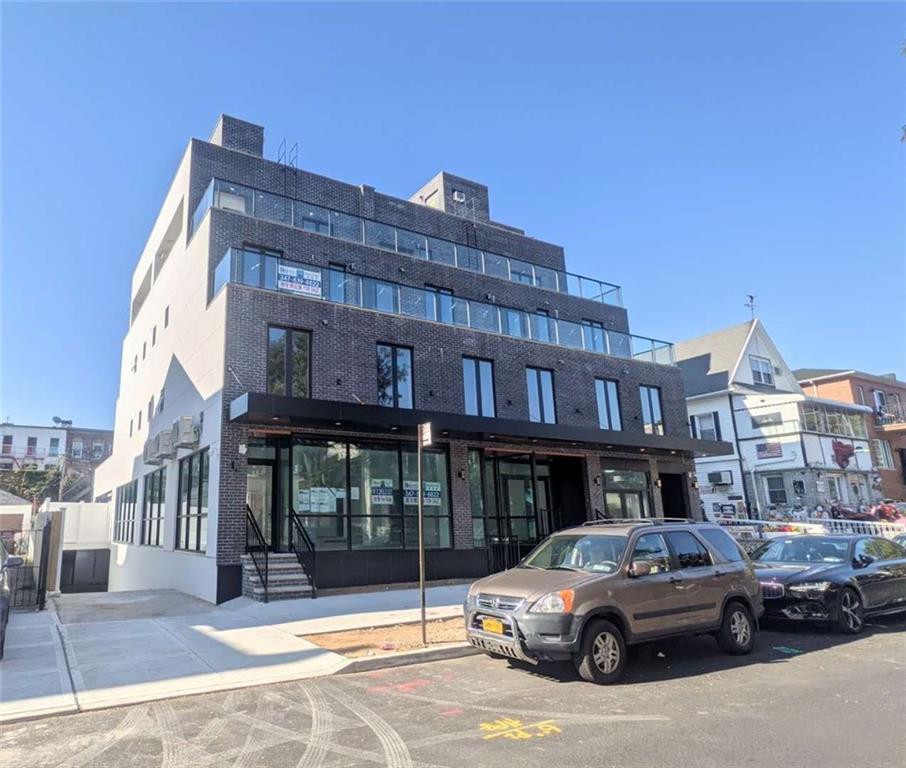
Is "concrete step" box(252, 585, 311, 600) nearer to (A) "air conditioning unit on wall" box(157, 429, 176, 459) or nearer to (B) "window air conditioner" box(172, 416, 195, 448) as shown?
(B) "window air conditioner" box(172, 416, 195, 448)

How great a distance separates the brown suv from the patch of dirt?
1.23m

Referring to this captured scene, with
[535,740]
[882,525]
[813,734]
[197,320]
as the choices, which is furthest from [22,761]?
[882,525]

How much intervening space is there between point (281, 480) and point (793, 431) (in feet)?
94.6

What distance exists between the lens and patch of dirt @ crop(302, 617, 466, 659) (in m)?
7.59

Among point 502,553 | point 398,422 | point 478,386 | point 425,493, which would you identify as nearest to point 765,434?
point 478,386

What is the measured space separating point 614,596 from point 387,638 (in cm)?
355

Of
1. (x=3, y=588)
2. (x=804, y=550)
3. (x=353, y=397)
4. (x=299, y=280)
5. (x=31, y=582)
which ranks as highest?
(x=299, y=280)

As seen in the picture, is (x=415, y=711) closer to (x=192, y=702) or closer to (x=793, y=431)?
(x=192, y=702)

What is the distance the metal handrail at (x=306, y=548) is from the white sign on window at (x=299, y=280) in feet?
17.4

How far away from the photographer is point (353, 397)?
580 inches

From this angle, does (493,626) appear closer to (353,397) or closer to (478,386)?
(353,397)

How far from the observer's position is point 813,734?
4676 mm

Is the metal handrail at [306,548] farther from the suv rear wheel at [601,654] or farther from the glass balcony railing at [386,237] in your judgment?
the glass balcony railing at [386,237]

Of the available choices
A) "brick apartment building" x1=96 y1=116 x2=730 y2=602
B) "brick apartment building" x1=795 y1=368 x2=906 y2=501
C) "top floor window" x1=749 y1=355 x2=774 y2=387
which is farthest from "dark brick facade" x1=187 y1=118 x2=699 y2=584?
"brick apartment building" x1=795 y1=368 x2=906 y2=501
